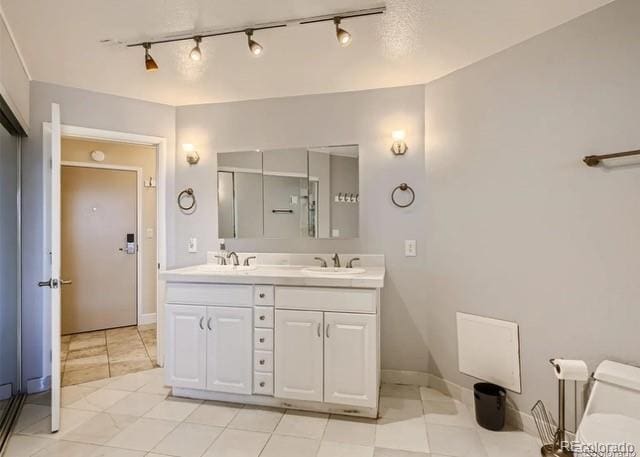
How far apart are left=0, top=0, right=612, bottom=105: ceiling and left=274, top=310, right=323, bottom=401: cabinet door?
1.68 m

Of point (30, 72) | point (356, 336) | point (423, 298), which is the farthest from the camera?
point (423, 298)

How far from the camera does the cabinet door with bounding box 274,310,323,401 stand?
7.61 ft

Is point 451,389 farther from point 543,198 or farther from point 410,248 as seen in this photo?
point 543,198

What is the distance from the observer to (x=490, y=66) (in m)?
Answer: 2.29

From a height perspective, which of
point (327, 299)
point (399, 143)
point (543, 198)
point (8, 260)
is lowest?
point (327, 299)

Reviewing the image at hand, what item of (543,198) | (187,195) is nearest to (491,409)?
(543,198)

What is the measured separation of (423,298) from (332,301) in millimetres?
869

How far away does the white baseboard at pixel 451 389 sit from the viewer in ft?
6.98

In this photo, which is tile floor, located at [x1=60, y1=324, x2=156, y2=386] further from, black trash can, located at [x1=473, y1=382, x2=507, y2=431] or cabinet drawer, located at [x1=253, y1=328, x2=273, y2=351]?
black trash can, located at [x1=473, y1=382, x2=507, y2=431]

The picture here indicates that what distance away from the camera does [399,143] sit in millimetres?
2773

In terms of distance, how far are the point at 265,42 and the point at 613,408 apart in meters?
2.57

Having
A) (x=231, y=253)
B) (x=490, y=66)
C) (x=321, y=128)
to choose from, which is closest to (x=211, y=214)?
(x=231, y=253)

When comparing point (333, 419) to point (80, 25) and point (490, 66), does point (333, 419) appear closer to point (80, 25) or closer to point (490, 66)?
point (490, 66)

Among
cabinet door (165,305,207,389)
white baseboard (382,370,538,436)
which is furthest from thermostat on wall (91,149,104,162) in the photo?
white baseboard (382,370,538,436)
